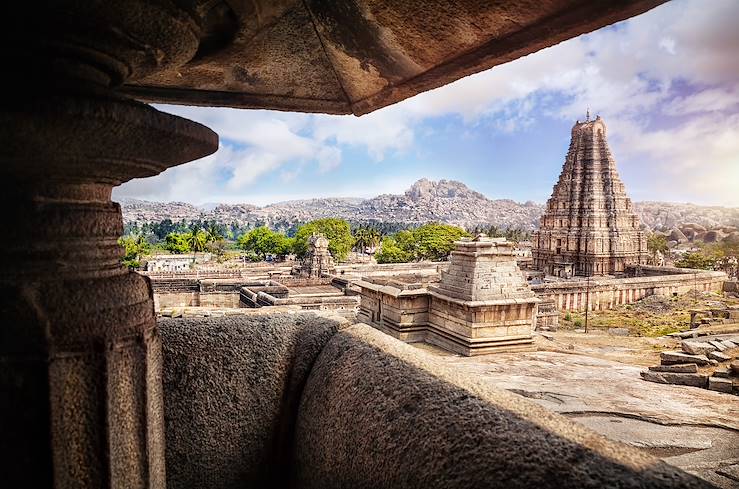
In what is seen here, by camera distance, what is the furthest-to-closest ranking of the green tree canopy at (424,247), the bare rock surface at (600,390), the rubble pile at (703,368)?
1. the green tree canopy at (424,247)
2. the rubble pile at (703,368)
3. the bare rock surface at (600,390)

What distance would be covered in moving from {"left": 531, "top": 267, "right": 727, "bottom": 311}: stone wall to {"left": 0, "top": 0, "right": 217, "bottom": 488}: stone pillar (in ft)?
83.9

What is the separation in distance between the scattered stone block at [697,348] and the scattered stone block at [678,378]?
1856mm

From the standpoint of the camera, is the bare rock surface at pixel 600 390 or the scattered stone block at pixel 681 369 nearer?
the bare rock surface at pixel 600 390

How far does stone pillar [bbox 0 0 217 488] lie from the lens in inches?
53.6

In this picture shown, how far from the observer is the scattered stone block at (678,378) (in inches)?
277

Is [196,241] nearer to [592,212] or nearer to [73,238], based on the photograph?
[592,212]

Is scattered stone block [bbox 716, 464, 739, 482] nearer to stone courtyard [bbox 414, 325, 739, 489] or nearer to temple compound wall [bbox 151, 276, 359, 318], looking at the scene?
stone courtyard [bbox 414, 325, 739, 489]

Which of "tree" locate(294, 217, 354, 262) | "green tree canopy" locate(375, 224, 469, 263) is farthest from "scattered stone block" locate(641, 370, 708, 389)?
"tree" locate(294, 217, 354, 262)

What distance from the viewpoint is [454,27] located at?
1.74 m

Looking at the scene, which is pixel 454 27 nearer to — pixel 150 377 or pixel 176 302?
pixel 150 377

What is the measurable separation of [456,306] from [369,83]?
7791 mm

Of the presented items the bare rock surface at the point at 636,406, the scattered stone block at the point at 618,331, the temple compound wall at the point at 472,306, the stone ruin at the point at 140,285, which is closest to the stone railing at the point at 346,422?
the stone ruin at the point at 140,285

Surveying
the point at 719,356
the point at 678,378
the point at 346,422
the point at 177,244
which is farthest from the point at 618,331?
the point at 177,244

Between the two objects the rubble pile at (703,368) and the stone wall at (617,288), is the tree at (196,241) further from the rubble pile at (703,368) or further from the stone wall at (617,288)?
the rubble pile at (703,368)
